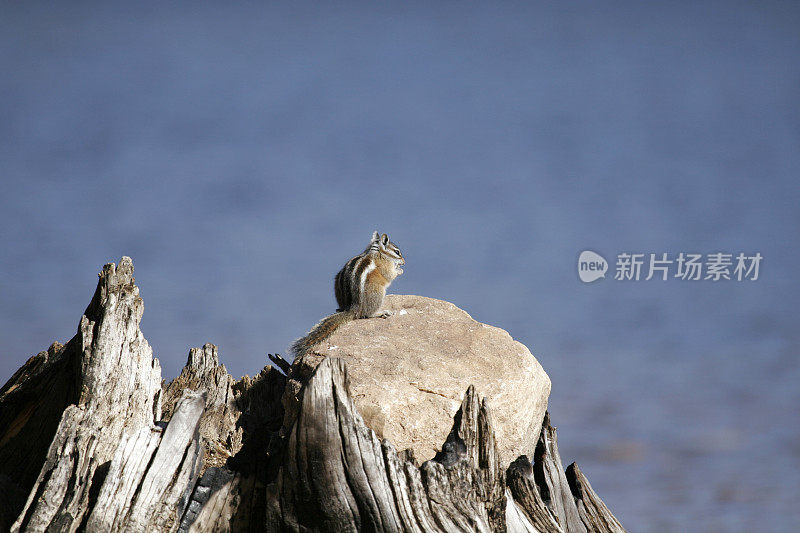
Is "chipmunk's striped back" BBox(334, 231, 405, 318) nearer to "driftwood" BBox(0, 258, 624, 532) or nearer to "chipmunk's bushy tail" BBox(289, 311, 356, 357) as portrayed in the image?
"chipmunk's bushy tail" BBox(289, 311, 356, 357)

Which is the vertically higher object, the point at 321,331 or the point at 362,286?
the point at 362,286

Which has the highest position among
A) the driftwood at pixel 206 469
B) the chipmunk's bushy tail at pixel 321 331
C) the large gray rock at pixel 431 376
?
the chipmunk's bushy tail at pixel 321 331

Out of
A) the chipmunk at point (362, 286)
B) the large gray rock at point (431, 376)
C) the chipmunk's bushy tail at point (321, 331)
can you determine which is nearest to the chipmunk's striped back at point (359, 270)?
the chipmunk at point (362, 286)

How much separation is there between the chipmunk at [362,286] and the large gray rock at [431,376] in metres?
0.64

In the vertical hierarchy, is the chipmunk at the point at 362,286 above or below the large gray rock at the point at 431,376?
above

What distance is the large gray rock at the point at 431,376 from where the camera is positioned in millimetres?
6902

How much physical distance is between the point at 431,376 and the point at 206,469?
2.56 meters

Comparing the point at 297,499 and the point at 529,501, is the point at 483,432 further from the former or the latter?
the point at 297,499

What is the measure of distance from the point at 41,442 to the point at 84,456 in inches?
65.3

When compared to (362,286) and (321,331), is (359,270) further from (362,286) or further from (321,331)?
(321,331)

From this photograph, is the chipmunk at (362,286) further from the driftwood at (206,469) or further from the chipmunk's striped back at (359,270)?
the driftwood at (206,469)

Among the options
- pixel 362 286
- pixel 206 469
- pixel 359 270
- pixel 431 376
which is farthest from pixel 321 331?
pixel 206 469

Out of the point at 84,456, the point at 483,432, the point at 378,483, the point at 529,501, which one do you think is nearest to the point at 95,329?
the point at 84,456

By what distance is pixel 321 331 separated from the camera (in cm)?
966
